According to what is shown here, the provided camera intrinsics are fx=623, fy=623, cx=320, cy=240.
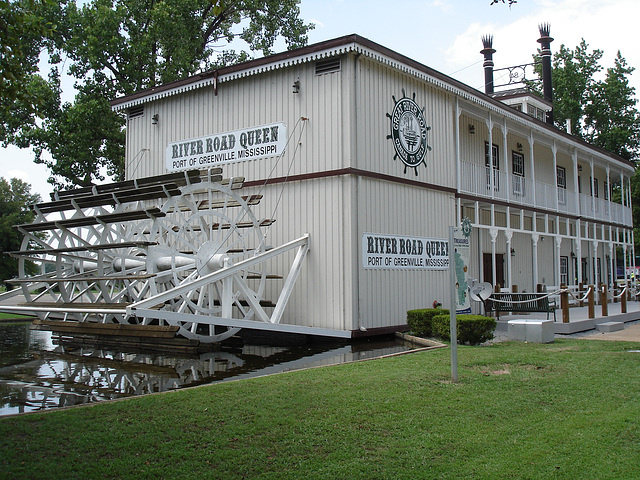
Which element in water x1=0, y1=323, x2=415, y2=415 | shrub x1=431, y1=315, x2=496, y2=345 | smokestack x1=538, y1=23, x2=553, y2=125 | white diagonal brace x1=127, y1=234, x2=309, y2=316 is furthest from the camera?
smokestack x1=538, y1=23, x2=553, y2=125

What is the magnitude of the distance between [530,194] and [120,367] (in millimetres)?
15169

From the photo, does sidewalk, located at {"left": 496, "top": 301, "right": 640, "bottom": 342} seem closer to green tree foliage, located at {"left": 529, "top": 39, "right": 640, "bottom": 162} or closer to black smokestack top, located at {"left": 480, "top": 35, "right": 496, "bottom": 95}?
black smokestack top, located at {"left": 480, "top": 35, "right": 496, "bottom": 95}

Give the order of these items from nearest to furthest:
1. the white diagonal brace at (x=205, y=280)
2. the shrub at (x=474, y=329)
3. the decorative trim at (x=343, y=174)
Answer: the white diagonal brace at (x=205, y=280)
the shrub at (x=474, y=329)
the decorative trim at (x=343, y=174)

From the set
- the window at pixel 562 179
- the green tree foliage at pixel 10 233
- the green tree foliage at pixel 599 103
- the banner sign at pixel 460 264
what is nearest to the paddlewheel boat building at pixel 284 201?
the banner sign at pixel 460 264

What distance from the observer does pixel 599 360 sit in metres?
8.77

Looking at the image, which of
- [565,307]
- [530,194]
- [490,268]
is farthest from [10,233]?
[565,307]

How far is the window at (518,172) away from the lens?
19969mm

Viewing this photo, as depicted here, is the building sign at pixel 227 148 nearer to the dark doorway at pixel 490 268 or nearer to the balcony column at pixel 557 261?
the dark doorway at pixel 490 268

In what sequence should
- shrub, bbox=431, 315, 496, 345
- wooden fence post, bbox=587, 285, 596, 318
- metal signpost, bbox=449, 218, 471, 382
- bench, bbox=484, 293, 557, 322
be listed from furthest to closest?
wooden fence post, bbox=587, 285, 596, 318 → bench, bbox=484, 293, 557, 322 → shrub, bbox=431, 315, 496, 345 → metal signpost, bbox=449, 218, 471, 382

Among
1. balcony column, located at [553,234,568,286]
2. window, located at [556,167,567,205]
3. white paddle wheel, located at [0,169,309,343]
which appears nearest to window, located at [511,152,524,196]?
balcony column, located at [553,234,568,286]

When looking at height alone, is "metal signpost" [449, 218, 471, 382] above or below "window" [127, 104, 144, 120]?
below

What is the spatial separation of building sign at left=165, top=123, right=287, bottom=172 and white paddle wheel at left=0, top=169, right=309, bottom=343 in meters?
0.92

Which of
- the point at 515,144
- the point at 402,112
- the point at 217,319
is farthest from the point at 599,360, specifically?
the point at 515,144

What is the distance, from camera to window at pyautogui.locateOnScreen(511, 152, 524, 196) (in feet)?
65.5
